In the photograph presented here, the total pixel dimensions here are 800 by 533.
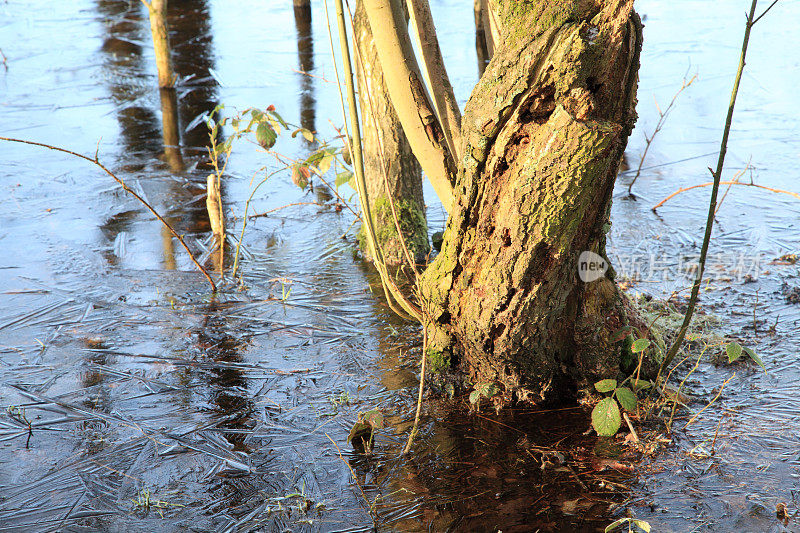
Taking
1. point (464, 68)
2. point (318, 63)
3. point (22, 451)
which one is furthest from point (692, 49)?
point (22, 451)

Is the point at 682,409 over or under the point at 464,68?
under

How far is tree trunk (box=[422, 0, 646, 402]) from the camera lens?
2.20 metres

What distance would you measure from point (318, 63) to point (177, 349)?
5.94m

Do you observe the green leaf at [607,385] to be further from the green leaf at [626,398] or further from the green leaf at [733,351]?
the green leaf at [733,351]

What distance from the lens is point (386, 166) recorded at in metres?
3.94

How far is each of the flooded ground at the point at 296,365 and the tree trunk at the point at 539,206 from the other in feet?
1.02

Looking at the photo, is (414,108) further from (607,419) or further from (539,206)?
(607,419)

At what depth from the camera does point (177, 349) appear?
3.30m

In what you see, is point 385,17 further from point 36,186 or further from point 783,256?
point 36,186

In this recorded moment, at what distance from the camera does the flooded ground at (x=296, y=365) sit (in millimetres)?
2307

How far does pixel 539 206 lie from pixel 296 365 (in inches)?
58.4

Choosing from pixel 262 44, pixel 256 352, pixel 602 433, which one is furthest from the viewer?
pixel 262 44

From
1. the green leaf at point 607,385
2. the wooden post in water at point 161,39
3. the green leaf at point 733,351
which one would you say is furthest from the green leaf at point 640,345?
the wooden post in water at point 161,39

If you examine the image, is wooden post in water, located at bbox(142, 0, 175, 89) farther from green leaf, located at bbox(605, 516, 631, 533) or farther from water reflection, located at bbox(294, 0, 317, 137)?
green leaf, located at bbox(605, 516, 631, 533)
